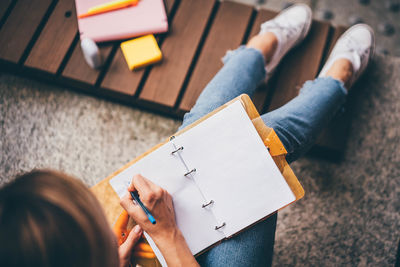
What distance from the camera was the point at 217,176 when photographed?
75 cm

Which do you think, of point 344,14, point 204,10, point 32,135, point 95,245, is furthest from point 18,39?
point 344,14

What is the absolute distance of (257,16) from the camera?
121 cm

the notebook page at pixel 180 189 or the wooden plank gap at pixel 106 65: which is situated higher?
the wooden plank gap at pixel 106 65

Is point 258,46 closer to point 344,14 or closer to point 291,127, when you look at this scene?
point 291,127

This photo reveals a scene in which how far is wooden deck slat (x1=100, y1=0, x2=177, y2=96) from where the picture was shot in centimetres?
111

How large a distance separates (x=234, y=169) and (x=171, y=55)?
58 centimetres

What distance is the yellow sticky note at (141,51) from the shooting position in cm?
110

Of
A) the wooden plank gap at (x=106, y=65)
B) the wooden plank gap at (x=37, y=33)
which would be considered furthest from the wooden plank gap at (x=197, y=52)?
the wooden plank gap at (x=37, y=33)

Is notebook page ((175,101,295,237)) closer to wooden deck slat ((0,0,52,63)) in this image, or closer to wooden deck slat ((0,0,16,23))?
wooden deck slat ((0,0,52,63))

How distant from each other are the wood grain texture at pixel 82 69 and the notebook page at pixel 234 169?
1.83 feet

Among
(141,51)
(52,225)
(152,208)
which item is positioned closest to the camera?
(52,225)

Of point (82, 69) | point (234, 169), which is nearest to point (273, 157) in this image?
point (234, 169)

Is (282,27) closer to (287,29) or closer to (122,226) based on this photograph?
(287,29)

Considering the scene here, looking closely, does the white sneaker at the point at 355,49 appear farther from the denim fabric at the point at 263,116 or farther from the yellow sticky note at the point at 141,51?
the yellow sticky note at the point at 141,51
